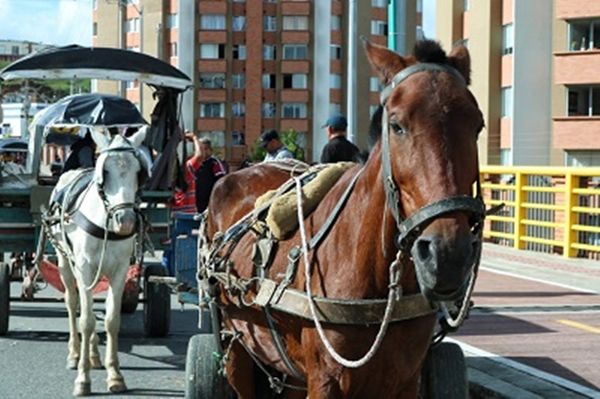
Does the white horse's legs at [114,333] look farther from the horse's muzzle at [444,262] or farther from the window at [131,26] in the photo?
the window at [131,26]

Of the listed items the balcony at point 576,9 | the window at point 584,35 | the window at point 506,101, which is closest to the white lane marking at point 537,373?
the balcony at point 576,9

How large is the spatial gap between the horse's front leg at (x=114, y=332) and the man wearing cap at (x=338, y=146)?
2270 millimetres

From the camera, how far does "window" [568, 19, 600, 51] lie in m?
46.4

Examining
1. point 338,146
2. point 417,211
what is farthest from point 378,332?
point 338,146

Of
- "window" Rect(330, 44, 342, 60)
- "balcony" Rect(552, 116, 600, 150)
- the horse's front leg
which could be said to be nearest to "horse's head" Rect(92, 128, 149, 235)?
the horse's front leg

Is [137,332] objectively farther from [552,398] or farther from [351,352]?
[351,352]

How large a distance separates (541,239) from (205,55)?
69198mm

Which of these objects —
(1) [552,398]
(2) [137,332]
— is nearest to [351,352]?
(1) [552,398]

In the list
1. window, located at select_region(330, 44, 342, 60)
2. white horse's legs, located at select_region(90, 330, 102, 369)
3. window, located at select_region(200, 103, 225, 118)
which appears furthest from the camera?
window, located at select_region(330, 44, 342, 60)

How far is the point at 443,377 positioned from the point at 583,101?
42809 millimetres

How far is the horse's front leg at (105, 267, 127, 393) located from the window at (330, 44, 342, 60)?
82331 millimetres

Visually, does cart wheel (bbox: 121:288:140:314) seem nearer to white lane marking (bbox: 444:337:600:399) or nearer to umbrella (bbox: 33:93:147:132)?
umbrella (bbox: 33:93:147:132)

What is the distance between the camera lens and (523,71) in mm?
50156

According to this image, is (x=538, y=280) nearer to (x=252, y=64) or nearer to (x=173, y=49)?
(x=252, y=64)
